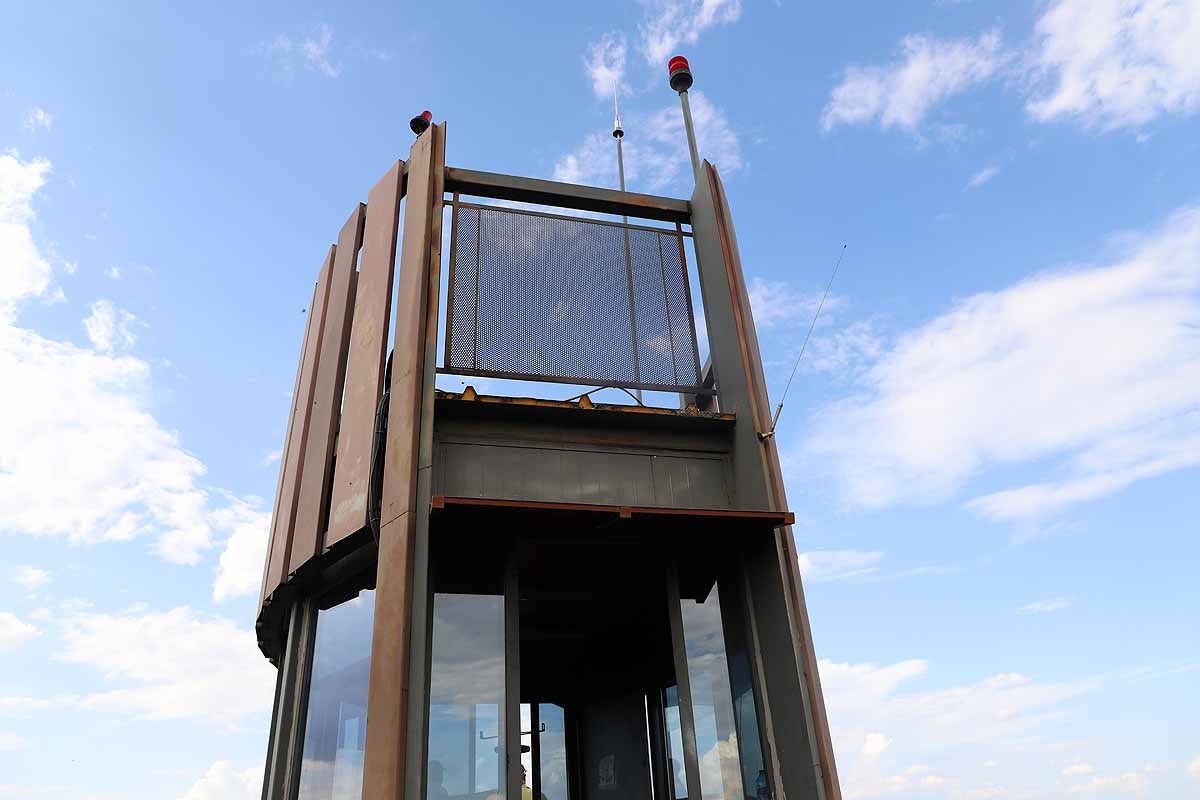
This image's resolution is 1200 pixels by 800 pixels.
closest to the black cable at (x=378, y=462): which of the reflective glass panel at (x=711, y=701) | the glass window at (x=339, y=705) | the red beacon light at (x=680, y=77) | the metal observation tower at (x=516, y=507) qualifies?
the metal observation tower at (x=516, y=507)

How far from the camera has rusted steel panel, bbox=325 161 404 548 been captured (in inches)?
320

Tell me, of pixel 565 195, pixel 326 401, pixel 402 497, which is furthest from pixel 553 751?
pixel 565 195

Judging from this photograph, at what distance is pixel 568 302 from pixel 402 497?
348cm

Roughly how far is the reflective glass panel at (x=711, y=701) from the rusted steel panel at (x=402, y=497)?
2913mm

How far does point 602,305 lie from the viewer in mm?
9969

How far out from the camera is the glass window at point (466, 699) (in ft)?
23.0

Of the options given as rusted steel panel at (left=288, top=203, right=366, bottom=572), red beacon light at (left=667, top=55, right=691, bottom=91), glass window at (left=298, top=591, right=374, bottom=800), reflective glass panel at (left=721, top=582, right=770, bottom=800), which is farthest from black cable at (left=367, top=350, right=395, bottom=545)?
red beacon light at (left=667, top=55, right=691, bottom=91)

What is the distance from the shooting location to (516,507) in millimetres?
7293

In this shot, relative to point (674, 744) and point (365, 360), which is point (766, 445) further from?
point (365, 360)

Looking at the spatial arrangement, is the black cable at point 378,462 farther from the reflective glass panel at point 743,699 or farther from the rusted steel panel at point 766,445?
the rusted steel panel at point 766,445

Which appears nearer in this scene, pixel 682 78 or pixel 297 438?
pixel 297 438

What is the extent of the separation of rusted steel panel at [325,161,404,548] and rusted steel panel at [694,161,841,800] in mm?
3945

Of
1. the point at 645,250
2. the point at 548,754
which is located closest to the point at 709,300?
the point at 645,250

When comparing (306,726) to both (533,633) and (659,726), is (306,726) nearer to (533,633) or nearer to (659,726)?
(533,633)
